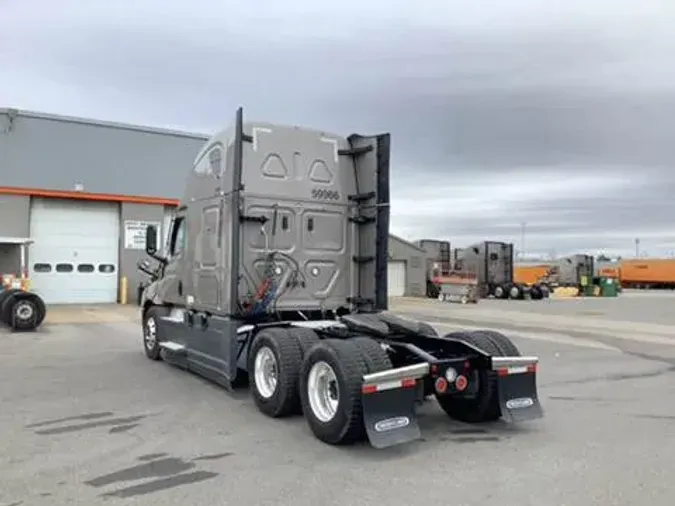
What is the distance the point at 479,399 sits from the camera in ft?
22.7

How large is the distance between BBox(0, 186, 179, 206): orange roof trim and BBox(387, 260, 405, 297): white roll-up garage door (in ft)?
60.1

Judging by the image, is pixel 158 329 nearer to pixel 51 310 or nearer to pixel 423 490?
pixel 423 490

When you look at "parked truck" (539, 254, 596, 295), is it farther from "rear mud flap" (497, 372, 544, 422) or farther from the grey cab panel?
"rear mud flap" (497, 372, 544, 422)

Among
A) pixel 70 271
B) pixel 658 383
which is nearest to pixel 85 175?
pixel 70 271

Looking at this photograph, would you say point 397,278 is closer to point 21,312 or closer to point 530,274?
point 530,274

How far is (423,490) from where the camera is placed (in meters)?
4.97

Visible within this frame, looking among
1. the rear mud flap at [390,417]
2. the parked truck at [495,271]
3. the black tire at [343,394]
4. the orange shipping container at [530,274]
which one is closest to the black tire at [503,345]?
the rear mud flap at [390,417]

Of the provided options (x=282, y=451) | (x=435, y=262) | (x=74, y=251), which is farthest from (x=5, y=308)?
(x=435, y=262)

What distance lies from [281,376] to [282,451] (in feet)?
3.93

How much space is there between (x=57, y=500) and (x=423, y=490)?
2.56 meters

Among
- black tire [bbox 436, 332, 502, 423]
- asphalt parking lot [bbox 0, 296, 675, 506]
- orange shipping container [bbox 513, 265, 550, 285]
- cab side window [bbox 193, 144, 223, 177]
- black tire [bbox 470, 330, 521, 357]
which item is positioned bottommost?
asphalt parking lot [bbox 0, 296, 675, 506]

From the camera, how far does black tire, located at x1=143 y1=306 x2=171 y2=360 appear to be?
1132cm

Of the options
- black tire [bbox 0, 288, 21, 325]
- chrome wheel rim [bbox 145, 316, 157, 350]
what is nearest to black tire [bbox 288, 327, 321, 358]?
chrome wheel rim [bbox 145, 316, 157, 350]

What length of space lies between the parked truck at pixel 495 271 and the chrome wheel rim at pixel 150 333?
3406cm
